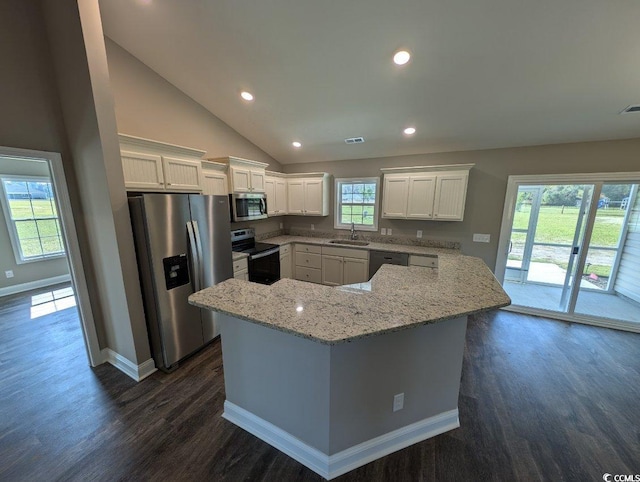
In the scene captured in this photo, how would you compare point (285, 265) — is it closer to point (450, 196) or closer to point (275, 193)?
point (275, 193)

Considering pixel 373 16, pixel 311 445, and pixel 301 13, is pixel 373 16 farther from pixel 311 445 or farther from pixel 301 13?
pixel 311 445

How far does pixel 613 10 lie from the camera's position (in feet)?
5.67

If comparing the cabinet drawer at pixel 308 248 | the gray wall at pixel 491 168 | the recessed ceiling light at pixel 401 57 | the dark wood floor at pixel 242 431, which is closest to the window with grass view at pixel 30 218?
the dark wood floor at pixel 242 431

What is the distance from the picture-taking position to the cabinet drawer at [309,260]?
473 centimetres

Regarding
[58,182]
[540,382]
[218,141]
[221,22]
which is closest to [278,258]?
[218,141]

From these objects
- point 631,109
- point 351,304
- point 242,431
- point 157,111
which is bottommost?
point 242,431

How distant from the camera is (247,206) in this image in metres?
3.95

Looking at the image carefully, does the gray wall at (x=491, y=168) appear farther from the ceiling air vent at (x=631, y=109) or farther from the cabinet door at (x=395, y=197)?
the ceiling air vent at (x=631, y=109)

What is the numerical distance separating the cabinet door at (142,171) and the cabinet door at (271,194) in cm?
200

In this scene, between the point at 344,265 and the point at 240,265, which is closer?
the point at 240,265

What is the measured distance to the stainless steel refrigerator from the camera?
7.35ft

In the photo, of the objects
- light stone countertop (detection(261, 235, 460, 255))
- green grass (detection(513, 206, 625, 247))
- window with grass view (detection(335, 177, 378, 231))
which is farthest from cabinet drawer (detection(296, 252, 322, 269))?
green grass (detection(513, 206, 625, 247))

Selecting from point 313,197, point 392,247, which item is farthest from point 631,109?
point 313,197

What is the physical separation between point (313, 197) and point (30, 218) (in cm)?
548
